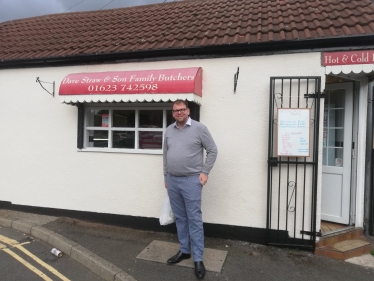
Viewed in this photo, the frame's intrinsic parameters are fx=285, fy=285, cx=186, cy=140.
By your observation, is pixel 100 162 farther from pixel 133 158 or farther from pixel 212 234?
pixel 212 234

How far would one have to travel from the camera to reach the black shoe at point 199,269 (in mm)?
3297

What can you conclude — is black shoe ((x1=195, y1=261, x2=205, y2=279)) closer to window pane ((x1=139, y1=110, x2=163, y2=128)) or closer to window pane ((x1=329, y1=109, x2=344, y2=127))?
window pane ((x1=139, y1=110, x2=163, y2=128))

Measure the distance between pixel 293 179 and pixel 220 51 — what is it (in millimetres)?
2211

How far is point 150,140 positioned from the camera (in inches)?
194

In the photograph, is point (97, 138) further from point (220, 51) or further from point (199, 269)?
point (199, 269)

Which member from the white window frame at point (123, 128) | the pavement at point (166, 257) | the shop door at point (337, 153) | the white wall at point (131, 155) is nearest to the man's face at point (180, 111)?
the white wall at point (131, 155)

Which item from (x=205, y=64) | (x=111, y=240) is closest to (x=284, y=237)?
(x=111, y=240)

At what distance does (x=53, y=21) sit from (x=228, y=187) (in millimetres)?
6158

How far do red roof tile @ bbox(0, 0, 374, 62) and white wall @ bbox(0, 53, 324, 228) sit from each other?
344 millimetres

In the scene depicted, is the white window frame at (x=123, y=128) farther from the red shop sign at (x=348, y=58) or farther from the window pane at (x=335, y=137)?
the window pane at (x=335, y=137)

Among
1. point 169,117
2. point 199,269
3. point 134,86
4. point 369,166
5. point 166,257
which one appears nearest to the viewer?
point 199,269

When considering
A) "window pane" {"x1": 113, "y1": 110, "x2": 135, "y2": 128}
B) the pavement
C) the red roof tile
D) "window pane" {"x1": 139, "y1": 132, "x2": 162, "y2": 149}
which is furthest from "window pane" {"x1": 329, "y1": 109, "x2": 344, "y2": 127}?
"window pane" {"x1": 113, "y1": 110, "x2": 135, "y2": 128}

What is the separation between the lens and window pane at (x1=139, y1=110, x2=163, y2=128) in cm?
489

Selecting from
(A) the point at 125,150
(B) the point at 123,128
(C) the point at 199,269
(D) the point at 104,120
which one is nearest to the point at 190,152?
(C) the point at 199,269
